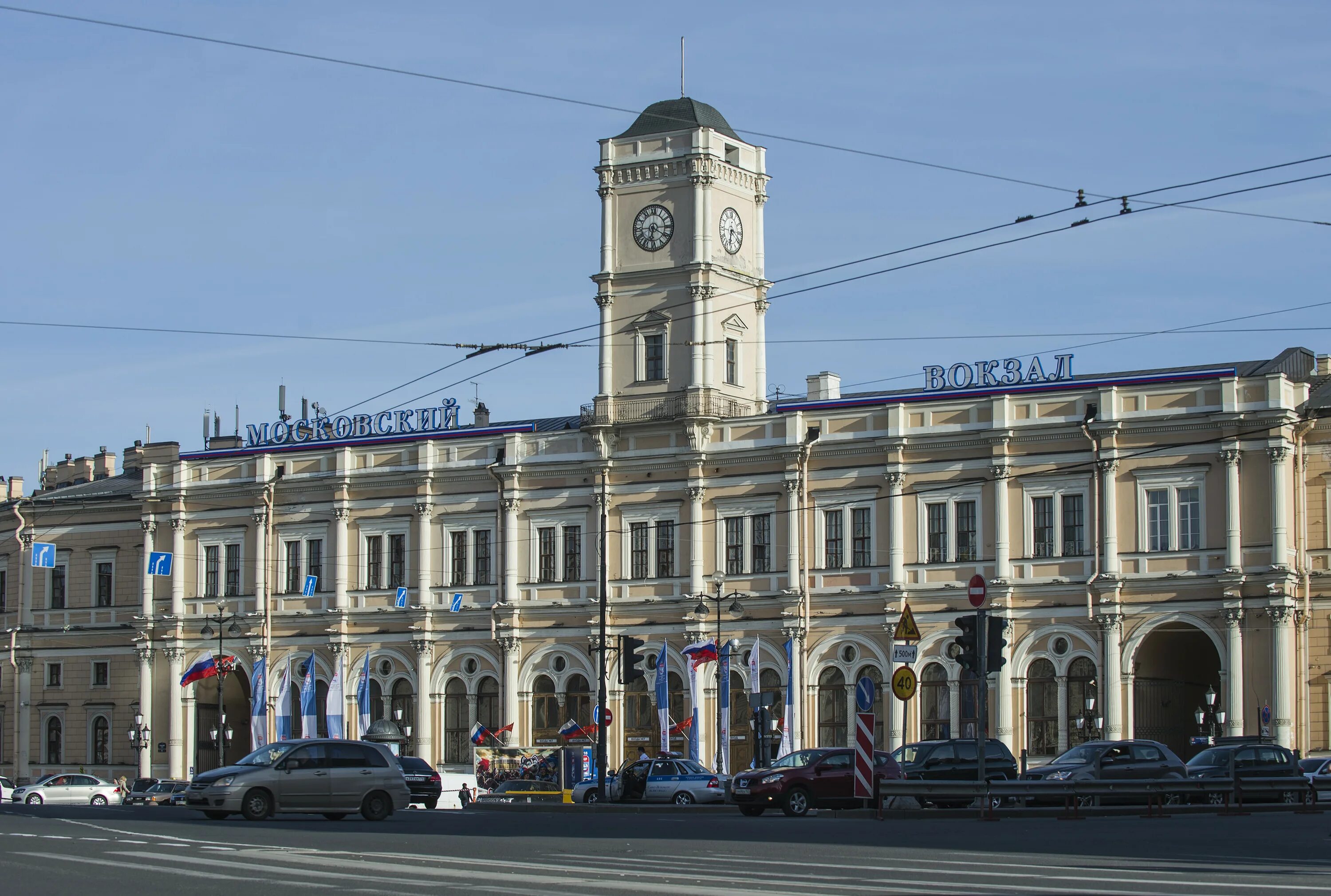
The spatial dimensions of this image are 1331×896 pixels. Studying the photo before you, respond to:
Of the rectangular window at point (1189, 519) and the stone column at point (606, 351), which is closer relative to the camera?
the rectangular window at point (1189, 519)

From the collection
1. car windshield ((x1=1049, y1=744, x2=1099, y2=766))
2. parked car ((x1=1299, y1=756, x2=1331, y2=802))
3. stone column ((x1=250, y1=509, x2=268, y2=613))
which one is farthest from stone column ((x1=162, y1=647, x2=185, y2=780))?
parked car ((x1=1299, y1=756, x2=1331, y2=802))

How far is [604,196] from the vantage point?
2692 inches

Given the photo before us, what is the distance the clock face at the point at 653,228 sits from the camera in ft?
221

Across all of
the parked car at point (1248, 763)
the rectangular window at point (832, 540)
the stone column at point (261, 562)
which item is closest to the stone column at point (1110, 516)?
the rectangular window at point (832, 540)

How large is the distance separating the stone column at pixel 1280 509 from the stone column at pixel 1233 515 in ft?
3.11

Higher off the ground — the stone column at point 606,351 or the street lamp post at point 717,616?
the stone column at point 606,351

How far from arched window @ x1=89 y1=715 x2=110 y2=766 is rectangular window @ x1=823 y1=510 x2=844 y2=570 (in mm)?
31878

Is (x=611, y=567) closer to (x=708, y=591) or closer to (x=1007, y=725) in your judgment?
(x=708, y=591)

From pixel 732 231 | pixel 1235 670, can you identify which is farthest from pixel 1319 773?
pixel 732 231

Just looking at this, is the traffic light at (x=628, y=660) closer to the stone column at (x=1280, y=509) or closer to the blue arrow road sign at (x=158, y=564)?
the stone column at (x=1280, y=509)

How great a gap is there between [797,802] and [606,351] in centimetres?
3118

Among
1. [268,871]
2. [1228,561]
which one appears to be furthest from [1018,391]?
[268,871]

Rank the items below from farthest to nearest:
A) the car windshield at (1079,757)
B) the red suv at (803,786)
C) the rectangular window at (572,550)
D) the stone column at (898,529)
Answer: the rectangular window at (572,550) → the stone column at (898,529) → the car windshield at (1079,757) → the red suv at (803,786)

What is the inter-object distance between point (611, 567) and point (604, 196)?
1340 centimetres
